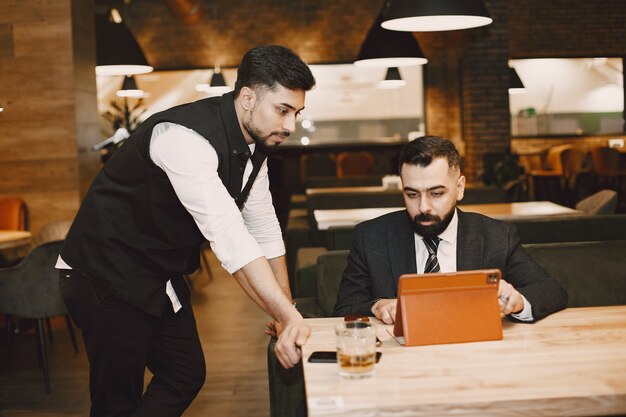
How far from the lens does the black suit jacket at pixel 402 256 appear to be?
2580mm

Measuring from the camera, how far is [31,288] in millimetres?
4500

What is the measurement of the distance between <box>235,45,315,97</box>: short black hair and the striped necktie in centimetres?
67

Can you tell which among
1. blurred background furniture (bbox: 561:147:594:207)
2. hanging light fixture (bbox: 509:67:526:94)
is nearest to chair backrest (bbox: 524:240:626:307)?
hanging light fixture (bbox: 509:67:526:94)

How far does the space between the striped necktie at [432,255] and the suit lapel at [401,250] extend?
0.04 m

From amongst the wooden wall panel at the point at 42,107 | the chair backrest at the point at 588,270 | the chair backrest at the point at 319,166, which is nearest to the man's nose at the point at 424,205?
the chair backrest at the point at 588,270

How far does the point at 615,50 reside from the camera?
1459 centimetres

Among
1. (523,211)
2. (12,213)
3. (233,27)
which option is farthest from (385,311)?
(233,27)

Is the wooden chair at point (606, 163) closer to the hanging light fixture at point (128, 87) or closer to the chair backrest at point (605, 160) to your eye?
the chair backrest at point (605, 160)

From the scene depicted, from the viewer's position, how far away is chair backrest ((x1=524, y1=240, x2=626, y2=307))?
11.3 feet

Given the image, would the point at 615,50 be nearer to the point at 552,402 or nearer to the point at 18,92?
the point at 18,92

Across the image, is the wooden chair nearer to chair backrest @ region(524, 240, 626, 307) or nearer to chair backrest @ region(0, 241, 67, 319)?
chair backrest @ region(524, 240, 626, 307)

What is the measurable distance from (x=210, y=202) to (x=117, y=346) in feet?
2.28

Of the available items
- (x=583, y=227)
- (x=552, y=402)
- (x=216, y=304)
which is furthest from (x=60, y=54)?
(x=552, y=402)

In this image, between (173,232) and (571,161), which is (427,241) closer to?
(173,232)
